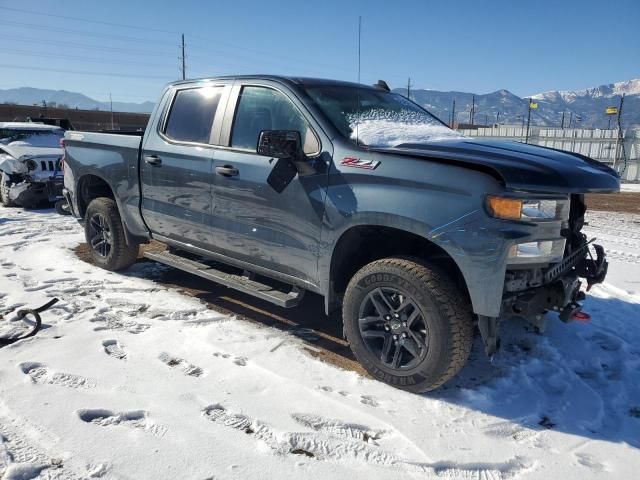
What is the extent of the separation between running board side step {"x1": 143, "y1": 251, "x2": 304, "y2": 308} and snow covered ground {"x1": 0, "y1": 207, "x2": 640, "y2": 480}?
354 millimetres

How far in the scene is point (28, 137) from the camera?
33.4 ft

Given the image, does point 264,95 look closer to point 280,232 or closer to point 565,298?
point 280,232

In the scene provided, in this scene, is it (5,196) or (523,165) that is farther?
(5,196)

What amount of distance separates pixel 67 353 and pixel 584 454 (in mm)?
3254

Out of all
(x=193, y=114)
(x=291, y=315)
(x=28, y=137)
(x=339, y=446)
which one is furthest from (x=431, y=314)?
(x=28, y=137)

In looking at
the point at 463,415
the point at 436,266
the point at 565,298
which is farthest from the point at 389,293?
the point at 565,298

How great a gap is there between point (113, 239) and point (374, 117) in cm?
304

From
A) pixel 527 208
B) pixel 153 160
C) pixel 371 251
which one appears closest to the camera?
pixel 527 208

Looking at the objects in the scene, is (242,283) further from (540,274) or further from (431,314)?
(540,274)

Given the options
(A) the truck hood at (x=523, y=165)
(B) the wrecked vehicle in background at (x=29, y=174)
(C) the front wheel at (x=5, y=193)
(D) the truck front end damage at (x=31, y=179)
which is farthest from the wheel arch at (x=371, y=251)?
(C) the front wheel at (x=5, y=193)

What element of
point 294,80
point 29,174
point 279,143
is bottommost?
point 29,174

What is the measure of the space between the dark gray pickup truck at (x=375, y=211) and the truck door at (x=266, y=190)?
0.01m

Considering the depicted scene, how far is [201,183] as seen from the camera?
407cm

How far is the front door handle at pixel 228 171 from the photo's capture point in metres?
3.79
